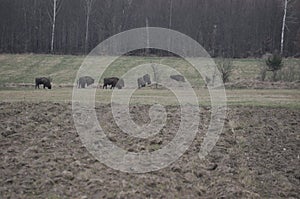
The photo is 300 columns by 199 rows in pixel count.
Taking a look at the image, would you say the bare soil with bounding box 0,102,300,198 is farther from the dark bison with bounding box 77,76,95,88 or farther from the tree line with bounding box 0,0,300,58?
the tree line with bounding box 0,0,300,58

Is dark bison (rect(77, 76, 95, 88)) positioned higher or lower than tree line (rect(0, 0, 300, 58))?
lower

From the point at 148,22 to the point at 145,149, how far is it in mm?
39151

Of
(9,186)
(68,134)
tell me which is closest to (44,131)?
(68,134)

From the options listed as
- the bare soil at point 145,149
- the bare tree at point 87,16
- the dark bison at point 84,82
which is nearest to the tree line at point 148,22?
the bare tree at point 87,16

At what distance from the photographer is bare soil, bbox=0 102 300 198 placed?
28.0 ft

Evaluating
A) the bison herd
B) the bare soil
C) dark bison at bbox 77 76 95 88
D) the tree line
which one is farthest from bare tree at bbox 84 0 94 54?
the bare soil

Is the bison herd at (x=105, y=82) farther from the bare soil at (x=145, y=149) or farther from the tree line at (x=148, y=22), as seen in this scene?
the tree line at (x=148, y=22)

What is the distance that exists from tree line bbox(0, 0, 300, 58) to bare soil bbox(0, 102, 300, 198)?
108ft

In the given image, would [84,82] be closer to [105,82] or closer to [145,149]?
[105,82]

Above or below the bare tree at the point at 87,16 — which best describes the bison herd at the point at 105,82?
below

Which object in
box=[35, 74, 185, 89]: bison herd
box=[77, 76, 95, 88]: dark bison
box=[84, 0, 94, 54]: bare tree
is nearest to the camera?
box=[35, 74, 185, 89]: bison herd

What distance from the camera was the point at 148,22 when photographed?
48.0 metres

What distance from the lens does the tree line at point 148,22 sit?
45500 millimetres

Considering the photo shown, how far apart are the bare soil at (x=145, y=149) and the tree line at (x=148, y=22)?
33070 mm
